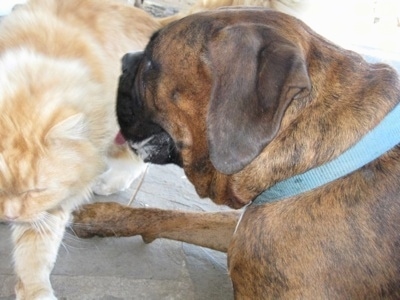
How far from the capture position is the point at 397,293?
1.73m

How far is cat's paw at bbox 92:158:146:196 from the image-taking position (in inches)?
122

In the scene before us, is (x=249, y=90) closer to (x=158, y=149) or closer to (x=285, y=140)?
(x=285, y=140)

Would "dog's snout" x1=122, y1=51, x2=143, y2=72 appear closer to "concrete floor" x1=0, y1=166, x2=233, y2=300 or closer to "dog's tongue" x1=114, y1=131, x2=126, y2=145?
"dog's tongue" x1=114, y1=131, x2=126, y2=145

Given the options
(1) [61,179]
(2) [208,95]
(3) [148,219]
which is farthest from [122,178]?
(2) [208,95]

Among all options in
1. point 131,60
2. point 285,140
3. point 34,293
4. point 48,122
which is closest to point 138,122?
point 131,60

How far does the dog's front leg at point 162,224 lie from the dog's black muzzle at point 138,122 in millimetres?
485

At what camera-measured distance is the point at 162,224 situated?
2607 millimetres

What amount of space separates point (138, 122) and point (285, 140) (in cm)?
57

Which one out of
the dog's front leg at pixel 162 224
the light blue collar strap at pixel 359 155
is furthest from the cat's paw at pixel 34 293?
the light blue collar strap at pixel 359 155

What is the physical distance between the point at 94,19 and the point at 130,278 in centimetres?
137

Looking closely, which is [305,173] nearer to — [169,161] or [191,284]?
[169,161]

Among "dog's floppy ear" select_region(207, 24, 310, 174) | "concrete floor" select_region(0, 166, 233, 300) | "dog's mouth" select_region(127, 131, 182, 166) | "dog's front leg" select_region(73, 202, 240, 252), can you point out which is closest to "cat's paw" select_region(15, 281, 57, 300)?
"concrete floor" select_region(0, 166, 233, 300)

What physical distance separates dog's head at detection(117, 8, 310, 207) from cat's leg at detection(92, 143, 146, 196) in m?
0.85

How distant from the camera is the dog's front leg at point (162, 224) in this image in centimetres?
260
